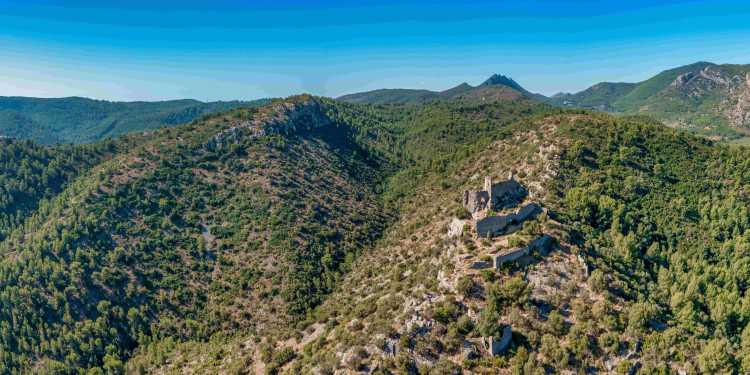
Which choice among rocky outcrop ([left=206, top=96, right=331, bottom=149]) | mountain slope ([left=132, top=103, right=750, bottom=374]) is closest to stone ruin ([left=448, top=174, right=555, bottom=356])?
mountain slope ([left=132, top=103, right=750, bottom=374])

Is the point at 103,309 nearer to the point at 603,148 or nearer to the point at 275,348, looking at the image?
the point at 275,348

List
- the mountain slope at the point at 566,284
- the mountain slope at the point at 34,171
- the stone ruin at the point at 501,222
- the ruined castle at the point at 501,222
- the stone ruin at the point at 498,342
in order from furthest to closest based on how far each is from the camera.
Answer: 1. the mountain slope at the point at 34,171
2. the ruined castle at the point at 501,222
3. the stone ruin at the point at 501,222
4. the mountain slope at the point at 566,284
5. the stone ruin at the point at 498,342

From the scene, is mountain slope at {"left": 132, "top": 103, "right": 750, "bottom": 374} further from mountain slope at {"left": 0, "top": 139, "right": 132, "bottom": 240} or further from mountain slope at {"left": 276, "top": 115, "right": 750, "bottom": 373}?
mountain slope at {"left": 0, "top": 139, "right": 132, "bottom": 240}

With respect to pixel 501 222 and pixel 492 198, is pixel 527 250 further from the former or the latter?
pixel 492 198

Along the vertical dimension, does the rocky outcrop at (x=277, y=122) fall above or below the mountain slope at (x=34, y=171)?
above

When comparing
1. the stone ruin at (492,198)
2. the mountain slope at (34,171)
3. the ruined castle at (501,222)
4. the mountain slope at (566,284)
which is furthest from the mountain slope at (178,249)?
the ruined castle at (501,222)

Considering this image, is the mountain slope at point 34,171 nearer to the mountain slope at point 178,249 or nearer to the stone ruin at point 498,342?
the mountain slope at point 178,249

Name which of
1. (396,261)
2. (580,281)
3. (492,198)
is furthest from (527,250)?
(396,261)

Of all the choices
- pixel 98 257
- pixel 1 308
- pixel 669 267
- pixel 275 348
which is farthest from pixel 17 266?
pixel 669 267
